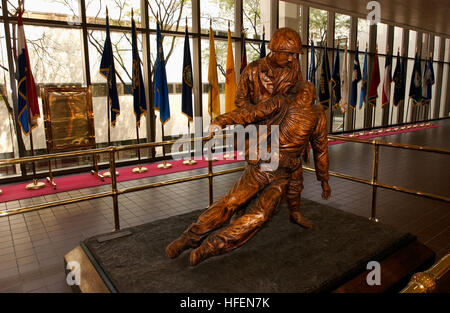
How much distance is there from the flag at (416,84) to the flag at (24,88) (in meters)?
10.9

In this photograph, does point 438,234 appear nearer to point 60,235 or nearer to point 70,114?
point 60,235

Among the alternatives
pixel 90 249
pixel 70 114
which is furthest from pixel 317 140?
pixel 70 114

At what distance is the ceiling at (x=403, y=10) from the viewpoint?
16.5 ft

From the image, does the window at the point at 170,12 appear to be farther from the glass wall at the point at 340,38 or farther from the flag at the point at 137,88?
the glass wall at the point at 340,38

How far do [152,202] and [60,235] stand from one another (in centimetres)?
123

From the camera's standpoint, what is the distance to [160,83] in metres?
5.98

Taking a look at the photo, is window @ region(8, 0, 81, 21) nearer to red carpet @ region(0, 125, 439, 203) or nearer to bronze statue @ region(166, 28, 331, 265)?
red carpet @ region(0, 125, 439, 203)

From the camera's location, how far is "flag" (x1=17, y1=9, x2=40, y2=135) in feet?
15.4

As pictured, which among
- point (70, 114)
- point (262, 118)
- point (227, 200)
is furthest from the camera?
point (70, 114)

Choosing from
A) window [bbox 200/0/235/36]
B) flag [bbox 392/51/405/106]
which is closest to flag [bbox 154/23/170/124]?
window [bbox 200/0/235/36]

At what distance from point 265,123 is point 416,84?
1109cm

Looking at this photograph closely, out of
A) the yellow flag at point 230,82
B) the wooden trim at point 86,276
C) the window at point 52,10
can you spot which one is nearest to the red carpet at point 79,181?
the yellow flag at point 230,82

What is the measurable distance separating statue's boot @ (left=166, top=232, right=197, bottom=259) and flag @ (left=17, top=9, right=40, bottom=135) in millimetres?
3864

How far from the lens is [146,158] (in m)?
6.84
